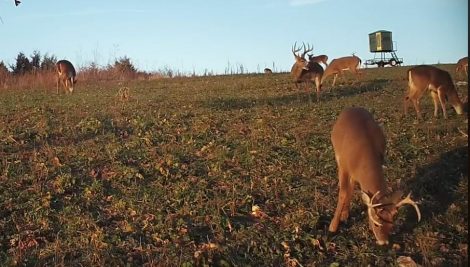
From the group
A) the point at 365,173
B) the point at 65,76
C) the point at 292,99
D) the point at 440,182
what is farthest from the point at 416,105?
the point at 65,76

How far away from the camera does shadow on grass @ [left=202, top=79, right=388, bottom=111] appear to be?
13860mm

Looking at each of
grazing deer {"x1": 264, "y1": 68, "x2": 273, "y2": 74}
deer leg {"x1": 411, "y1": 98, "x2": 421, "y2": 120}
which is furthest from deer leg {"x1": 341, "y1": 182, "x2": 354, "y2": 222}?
grazing deer {"x1": 264, "y1": 68, "x2": 273, "y2": 74}

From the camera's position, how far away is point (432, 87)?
13.0 m

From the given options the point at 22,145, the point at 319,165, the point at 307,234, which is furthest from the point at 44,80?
the point at 307,234

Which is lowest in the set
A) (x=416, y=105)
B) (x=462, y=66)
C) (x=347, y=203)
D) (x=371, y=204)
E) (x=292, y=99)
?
(x=347, y=203)

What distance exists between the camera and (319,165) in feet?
26.6

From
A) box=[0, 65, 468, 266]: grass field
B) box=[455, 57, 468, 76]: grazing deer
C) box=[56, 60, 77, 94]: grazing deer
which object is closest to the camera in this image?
box=[0, 65, 468, 266]: grass field

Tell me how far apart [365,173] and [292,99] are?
907 cm

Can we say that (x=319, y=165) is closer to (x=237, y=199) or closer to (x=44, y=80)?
(x=237, y=199)

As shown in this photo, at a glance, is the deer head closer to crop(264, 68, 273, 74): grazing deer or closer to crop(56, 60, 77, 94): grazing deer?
crop(56, 60, 77, 94): grazing deer

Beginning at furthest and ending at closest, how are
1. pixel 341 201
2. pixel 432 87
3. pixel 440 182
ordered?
1. pixel 432 87
2. pixel 440 182
3. pixel 341 201

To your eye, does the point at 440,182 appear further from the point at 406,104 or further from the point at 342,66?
the point at 342,66

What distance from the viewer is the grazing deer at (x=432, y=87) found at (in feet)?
41.5

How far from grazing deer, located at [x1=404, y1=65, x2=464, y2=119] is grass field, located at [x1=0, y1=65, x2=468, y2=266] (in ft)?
2.22
